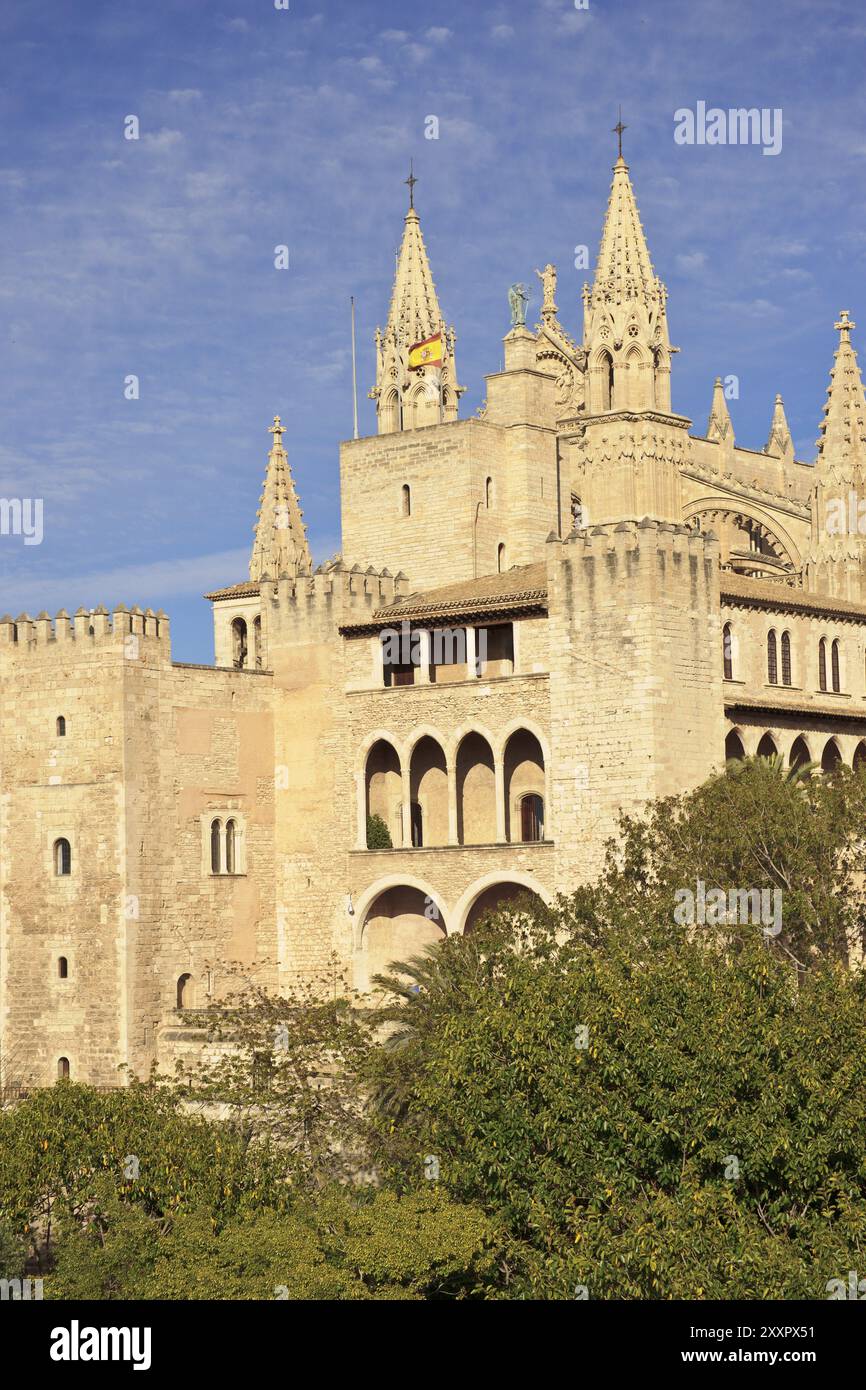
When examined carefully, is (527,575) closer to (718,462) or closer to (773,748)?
(773,748)

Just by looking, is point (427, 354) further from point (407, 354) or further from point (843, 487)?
point (843, 487)

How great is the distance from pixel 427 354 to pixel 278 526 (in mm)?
6618

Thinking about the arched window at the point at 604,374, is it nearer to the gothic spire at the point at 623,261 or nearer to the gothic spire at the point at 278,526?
the gothic spire at the point at 623,261

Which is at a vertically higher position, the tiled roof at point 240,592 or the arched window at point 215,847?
the tiled roof at point 240,592

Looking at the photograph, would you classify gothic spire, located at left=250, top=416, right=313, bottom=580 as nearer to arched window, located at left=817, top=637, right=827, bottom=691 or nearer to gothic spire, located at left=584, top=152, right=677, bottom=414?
gothic spire, located at left=584, top=152, right=677, bottom=414

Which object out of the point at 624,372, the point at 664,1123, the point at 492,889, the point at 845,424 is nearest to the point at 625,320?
the point at 624,372

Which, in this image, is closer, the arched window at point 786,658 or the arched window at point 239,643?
the arched window at point 786,658

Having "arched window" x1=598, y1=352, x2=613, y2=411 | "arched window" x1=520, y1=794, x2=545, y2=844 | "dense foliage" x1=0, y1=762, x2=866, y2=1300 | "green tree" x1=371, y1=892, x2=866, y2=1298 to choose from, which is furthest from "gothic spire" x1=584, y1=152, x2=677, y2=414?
"green tree" x1=371, y1=892, x2=866, y2=1298

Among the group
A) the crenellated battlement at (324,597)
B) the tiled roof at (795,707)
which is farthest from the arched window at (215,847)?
the tiled roof at (795,707)

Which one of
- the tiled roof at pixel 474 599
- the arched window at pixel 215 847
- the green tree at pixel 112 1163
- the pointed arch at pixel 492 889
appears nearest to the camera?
the green tree at pixel 112 1163

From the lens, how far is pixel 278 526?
63344mm

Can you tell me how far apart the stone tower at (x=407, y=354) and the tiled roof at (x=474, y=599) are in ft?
20.8

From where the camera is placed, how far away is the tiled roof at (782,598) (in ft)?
164

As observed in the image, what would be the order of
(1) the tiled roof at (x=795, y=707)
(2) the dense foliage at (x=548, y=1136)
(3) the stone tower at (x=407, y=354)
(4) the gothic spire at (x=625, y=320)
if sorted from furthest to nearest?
(3) the stone tower at (x=407, y=354)
(4) the gothic spire at (x=625, y=320)
(1) the tiled roof at (x=795, y=707)
(2) the dense foliage at (x=548, y=1136)
